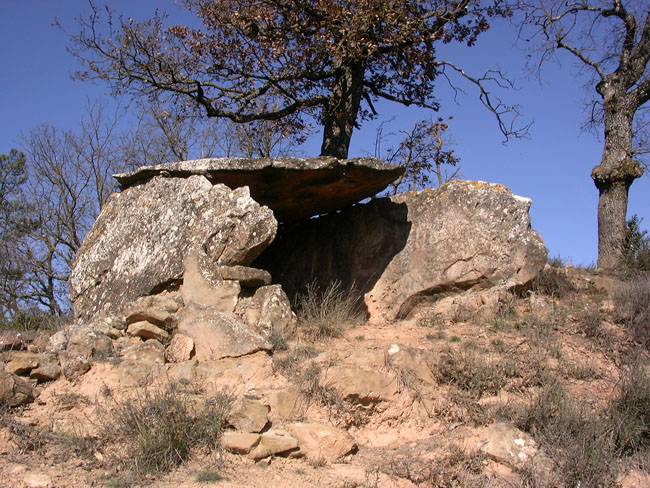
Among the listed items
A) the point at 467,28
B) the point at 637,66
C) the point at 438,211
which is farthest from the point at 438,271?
the point at 637,66

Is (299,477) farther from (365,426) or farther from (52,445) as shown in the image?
(52,445)

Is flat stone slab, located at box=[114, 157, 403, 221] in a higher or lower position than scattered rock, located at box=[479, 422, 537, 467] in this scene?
higher

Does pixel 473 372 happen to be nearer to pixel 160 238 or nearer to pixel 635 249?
pixel 160 238

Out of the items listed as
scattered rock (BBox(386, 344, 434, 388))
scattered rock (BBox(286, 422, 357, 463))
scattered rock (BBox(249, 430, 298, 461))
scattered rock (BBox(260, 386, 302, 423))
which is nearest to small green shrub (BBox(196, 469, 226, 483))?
scattered rock (BBox(249, 430, 298, 461))

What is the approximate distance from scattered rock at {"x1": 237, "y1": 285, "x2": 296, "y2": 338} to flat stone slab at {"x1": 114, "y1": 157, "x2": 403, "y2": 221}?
1397 mm

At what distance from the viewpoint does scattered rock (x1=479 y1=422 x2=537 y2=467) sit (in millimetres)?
4840

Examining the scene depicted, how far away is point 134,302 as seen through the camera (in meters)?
6.81

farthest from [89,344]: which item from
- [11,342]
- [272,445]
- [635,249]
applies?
[635,249]

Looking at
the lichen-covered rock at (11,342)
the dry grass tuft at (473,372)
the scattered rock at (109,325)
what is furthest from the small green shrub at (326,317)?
the lichen-covered rock at (11,342)

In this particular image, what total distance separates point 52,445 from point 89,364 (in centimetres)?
113

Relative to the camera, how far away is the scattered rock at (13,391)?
5074mm

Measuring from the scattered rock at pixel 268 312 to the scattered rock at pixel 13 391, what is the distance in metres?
2.04

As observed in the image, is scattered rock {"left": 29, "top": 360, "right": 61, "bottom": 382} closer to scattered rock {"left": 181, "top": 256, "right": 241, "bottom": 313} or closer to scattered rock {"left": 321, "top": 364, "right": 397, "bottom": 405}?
scattered rock {"left": 181, "top": 256, "right": 241, "bottom": 313}

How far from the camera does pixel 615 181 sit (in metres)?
11.1
